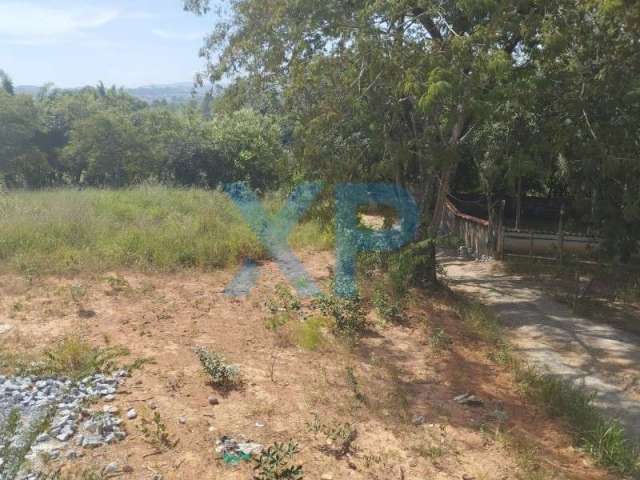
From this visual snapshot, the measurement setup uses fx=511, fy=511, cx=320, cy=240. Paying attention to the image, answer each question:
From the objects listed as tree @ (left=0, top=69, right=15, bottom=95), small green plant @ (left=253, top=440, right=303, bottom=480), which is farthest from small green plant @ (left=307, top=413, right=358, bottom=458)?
tree @ (left=0, top=69, right=15, bottom=95)

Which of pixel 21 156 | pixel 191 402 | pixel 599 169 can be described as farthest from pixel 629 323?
pixel 21 156

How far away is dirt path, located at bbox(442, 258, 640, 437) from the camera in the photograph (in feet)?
17.1

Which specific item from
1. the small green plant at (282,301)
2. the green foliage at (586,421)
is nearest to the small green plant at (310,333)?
the small green plant at (282,301)

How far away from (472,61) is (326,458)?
13.6ft

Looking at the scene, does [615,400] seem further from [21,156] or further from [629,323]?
[21,156]

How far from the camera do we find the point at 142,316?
240 inches

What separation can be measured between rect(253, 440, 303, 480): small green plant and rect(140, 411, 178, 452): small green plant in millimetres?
649

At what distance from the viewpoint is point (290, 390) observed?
455 centimetres

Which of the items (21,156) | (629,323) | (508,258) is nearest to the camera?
(629,323)

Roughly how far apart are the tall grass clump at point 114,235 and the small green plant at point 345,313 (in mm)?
2575

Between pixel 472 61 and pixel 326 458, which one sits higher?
pixel 472 61

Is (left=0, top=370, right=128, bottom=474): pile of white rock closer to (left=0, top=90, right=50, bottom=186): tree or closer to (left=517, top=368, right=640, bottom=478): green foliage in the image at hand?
(left=517, top=368, right=640, bottom=478): green foliage

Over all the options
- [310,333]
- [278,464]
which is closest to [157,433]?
[278,464]

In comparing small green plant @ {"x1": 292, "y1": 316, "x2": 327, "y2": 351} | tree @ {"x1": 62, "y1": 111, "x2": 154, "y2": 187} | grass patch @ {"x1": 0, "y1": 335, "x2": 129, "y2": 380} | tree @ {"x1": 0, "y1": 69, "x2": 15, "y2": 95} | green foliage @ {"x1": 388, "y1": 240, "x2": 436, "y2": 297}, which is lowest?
grass patch @ {"x1": 0, "y1": 335, "x2": 129, "y2": 380}
